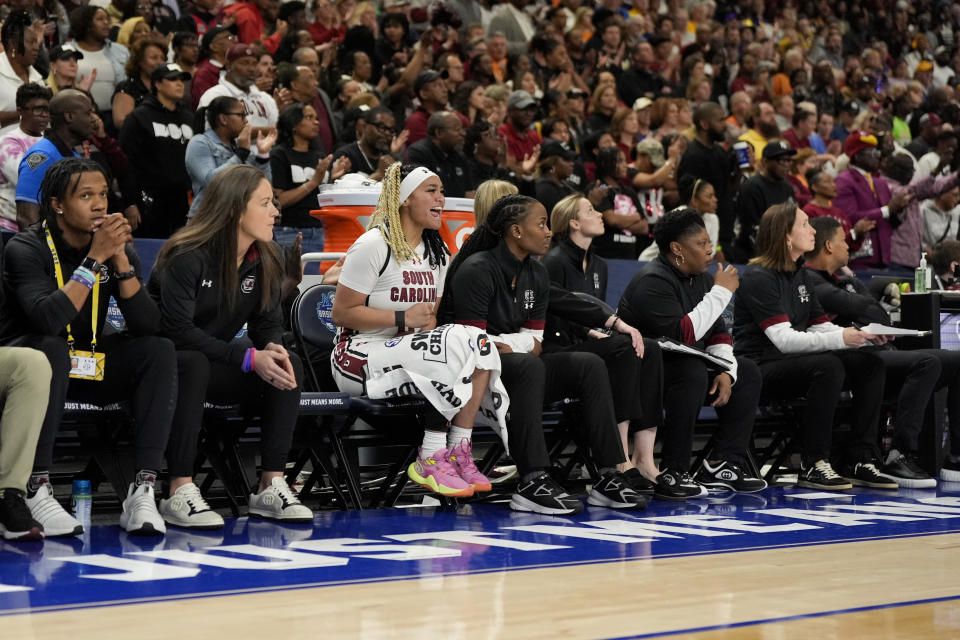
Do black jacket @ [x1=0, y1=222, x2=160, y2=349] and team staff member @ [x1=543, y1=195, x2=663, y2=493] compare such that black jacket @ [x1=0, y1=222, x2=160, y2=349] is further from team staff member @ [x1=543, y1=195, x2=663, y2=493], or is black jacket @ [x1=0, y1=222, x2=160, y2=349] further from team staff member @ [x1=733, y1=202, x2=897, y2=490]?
team staff member @ [x1=733, y1=202, x2=897, y2=490]

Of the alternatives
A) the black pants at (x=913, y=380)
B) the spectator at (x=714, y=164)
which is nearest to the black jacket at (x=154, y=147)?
the black pants at (x=913, y=380)

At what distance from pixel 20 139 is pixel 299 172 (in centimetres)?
193

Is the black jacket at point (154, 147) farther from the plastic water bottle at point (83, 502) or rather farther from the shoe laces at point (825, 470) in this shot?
the shoe laces at point (825, 470)

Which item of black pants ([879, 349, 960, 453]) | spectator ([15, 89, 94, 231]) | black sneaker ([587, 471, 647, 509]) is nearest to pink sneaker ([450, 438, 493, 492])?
black sneaker ([587, 471, 647, 509])

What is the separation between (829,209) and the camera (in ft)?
34.7

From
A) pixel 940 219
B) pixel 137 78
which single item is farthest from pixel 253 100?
pixel 940 219

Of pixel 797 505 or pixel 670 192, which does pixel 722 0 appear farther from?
pixel 797 505

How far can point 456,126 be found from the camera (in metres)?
8.97

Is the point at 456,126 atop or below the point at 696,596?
atop

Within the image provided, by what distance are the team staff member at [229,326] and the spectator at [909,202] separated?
716 centimetres

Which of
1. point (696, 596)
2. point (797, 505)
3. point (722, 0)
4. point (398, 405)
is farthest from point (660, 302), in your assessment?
point (722, 0)

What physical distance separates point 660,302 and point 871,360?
1.42 meters

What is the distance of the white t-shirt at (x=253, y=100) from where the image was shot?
27.8ft

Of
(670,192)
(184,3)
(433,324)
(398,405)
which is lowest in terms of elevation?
(398,405)
